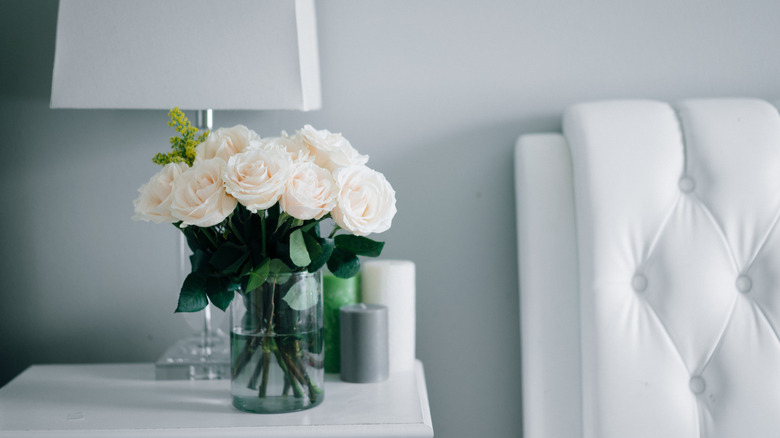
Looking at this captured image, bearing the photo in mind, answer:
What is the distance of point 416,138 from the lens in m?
1.18

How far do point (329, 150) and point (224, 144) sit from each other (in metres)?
0.13

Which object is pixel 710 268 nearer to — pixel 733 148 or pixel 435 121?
pixel 733 148

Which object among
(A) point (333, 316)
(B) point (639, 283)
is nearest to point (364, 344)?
(A) point (333, 316)

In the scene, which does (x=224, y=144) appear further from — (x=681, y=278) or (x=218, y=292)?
(x=681, y=278)

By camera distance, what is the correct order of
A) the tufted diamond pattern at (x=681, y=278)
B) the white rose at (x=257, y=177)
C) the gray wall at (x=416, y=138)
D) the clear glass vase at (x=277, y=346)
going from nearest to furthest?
the white rose at (x=257, y=177)
the clear glass vase at (x=277, y=346)
the tufted diamond pattern at (x=681, y=278)
the gray wall at (x=416, y=138)

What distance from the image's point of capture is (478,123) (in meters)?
1.18

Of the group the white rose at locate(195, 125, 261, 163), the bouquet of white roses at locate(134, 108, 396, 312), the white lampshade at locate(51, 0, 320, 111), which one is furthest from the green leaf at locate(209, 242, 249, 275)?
the white lampshade at locate(51, 0, 320, 111)

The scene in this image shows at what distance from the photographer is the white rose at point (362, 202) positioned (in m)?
0.79

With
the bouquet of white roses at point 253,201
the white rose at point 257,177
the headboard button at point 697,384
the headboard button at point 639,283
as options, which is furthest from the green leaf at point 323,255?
the headboard button at point 697,384

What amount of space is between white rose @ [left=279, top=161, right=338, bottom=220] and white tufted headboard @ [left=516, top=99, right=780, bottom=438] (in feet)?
1.46

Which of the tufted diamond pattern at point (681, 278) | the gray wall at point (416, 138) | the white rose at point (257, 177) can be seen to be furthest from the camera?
the gray wall at point (416, 138)

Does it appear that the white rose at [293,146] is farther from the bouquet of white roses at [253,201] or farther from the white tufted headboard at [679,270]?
the white tufted headboard at [679,270]

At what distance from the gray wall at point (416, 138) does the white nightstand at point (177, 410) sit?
16 cm

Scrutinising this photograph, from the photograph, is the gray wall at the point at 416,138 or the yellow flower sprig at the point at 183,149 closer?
the yellow flower sprig at the point at 183,149
